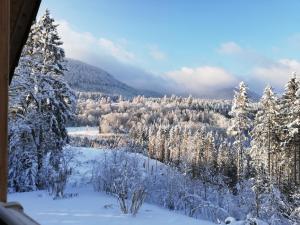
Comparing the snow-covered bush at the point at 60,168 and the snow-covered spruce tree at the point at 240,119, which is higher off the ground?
the snow-covered spruce tree at the point at 240,119

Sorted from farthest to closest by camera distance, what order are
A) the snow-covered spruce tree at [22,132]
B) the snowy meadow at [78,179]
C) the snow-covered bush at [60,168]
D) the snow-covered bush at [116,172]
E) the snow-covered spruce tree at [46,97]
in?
the snow-covered spruce tree at [46,97]
the snow-covered spruce tree at [22,132]
the snow-covered bush at [60,168]
the snow-covered bush at [116,172]
the snowy meadow at [78,179]

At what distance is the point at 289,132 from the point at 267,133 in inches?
144

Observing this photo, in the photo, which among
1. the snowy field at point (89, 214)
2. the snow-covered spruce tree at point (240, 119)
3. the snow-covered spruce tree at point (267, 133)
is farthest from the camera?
the snow-covered spruce tree at point (240, 119)

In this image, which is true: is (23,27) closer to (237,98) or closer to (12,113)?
(12,113)

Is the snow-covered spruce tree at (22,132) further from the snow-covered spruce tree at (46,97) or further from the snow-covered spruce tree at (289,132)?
the snow-covered spruce tree at (289,132)

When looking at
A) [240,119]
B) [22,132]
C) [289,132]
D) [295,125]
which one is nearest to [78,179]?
[22,132]

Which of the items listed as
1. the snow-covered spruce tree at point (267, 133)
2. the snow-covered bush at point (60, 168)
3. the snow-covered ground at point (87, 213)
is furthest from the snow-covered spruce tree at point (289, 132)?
the snow-covered ground at point (87, 213)

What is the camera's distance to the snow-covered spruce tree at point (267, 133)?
3750 cm

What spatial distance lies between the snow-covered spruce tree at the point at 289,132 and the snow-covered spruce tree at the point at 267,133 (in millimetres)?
673

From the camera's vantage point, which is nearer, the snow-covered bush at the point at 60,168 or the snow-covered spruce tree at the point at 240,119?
the snow-covered bush at the point at 60,168

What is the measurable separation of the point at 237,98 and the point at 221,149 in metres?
19.9

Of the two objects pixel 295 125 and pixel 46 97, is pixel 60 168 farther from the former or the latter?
pixel 295 125

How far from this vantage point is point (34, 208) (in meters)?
11.9

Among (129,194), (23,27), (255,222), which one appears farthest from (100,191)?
(23,27)
